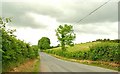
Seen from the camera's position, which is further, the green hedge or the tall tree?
the tall tree

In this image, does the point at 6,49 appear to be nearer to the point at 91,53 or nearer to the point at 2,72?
the point at 2,72

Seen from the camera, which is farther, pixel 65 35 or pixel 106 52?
pixel 65 35

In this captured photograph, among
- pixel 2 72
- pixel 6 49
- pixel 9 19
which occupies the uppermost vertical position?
pixel 9 19

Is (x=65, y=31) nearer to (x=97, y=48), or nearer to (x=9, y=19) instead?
(x=97, y=48)

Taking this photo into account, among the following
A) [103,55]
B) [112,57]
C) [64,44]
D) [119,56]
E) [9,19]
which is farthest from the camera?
[64,44]

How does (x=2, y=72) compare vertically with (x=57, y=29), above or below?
below

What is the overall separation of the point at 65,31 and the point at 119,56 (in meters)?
63.1

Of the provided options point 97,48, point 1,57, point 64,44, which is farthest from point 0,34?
point 64,44

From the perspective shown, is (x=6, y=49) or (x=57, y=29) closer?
(x=6, y=49)

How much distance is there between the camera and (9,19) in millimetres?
18438

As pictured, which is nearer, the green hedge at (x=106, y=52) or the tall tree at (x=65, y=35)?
the green hedge at (x=106, y=52)

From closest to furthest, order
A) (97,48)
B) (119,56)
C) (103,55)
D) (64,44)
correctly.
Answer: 1. (119,56)
2. (103,55)
3. (97,48)
4. (64,44)

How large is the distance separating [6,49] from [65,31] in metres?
75.8

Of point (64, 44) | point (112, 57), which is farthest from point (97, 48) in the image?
point (64, 44)
